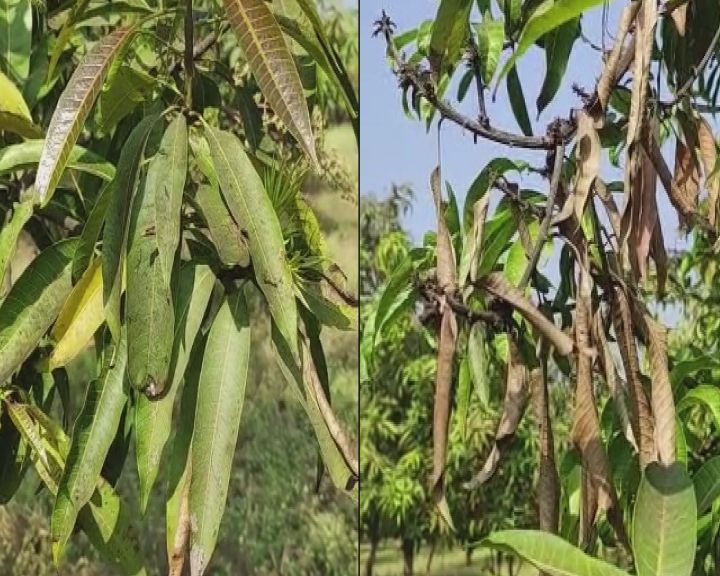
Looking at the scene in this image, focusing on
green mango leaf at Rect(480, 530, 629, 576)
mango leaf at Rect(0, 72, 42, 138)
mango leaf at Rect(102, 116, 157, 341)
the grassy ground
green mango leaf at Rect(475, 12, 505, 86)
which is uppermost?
green mango leaf at Rect(475, 12, 505, 86)

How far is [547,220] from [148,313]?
0.26 m


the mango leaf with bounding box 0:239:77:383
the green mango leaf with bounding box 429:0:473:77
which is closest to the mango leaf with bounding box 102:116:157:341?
the mango leaf with bounding box 0:239:77:383

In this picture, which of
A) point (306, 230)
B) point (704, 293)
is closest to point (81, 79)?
point (306, 230)

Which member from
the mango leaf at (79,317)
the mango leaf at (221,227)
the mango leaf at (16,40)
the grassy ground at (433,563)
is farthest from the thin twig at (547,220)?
the grassy ground at (433,563)

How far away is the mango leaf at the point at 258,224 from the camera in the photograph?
738mm

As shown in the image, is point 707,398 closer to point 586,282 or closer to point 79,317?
point 586,282

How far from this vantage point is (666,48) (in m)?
0.87

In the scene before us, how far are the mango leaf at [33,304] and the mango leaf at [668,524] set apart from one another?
17.6 inches

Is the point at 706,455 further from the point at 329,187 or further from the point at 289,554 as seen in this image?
the point at 289,554

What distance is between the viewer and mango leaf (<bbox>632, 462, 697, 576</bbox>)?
603 mm

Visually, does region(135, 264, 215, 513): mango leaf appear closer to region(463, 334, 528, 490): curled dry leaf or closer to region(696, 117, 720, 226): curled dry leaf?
region(463, 334, 528, 490): curled dry leaf

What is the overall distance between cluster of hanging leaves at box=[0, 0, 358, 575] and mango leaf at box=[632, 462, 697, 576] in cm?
25

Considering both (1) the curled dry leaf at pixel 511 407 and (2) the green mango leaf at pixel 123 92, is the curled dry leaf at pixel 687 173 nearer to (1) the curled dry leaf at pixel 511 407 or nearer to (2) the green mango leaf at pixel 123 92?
(1) the curled dry leaf at pixel 511 407

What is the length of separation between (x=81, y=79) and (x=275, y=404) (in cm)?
133
